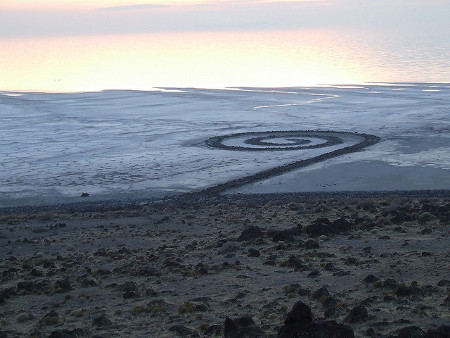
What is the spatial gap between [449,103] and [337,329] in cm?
4606

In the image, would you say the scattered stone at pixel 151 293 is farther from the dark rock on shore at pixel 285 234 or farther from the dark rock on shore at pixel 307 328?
the dark rock on shore at pixel 285 234

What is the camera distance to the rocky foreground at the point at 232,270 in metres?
13.2

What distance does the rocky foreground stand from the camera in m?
13.2

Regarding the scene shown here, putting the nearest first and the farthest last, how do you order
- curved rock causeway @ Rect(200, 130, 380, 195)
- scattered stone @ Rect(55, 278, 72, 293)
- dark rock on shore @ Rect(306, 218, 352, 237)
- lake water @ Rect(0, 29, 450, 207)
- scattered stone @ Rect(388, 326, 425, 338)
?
scattered stone @ Rect(388, 326, 425, 338)
scattered stone @ Rect(55, 278, 72, 293)
dark rock on shore @ Rect(306, 218, 352, 237)
lake water @ Rect(0, 29, 450, 207)
curved rock causeway @ Rect(200, 130, 380, 195)

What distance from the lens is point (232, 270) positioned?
1738cm

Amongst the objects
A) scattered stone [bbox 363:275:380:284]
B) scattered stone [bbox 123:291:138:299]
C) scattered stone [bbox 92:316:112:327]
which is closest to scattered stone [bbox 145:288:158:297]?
scattered stone [bbox 123:291:138:299]

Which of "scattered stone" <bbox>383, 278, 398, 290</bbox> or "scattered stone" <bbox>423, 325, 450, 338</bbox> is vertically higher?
"scattered stone" <bbox>423, 325, 450, 338</bbox>

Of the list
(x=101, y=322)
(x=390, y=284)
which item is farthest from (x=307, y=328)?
(x=101, y=322)

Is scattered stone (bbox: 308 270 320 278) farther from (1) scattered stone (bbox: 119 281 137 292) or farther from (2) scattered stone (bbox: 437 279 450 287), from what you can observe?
(1) scattered stone (bbox: 119 281 137 292)

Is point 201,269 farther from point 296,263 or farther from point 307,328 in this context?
point 307,328

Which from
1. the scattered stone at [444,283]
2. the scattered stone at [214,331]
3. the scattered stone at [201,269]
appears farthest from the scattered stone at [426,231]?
the scattered stone at [214,331]

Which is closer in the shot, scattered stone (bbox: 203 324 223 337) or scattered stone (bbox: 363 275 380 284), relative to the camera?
scattered stone (bbox: 203 324 223 337)

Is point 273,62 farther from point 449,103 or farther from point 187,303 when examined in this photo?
point 187,303

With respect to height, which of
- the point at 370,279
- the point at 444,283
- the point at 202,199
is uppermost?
the point at 444,283
